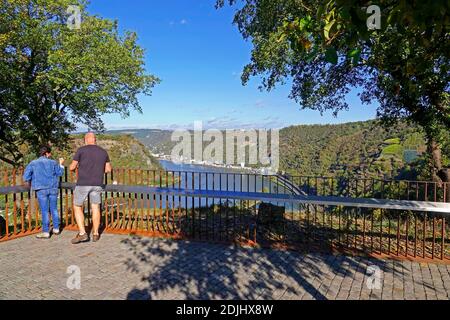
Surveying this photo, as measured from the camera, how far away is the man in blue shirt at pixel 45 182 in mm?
6797

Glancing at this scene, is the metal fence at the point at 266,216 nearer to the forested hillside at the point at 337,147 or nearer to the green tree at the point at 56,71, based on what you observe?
the green tree at the point at 56,71

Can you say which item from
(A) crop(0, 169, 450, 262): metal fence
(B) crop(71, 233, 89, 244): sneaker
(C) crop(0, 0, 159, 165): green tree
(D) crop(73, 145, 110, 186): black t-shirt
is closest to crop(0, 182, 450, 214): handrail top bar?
(A) crop(0, 169, 450, 262): metal fence

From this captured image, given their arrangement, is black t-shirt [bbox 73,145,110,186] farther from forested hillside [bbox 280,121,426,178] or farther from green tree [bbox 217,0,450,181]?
forested hillside [bbox 280,121,426,178]

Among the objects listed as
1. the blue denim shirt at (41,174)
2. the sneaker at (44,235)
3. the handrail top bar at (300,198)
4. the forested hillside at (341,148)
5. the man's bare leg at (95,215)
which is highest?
the forested hillside at (341,148)

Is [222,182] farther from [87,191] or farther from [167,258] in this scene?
[87,191]

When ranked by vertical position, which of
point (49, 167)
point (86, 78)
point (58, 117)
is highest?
point (86, 78)

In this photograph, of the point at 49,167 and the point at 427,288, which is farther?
the point at 49,167

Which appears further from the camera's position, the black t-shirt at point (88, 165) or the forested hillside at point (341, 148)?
the forested hillside at point (341, 148)

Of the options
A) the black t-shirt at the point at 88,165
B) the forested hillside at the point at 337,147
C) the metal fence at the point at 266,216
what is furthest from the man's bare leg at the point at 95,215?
the forested hillside at the point at 337,147

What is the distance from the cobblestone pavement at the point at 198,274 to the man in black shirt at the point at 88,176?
1.91 feet
